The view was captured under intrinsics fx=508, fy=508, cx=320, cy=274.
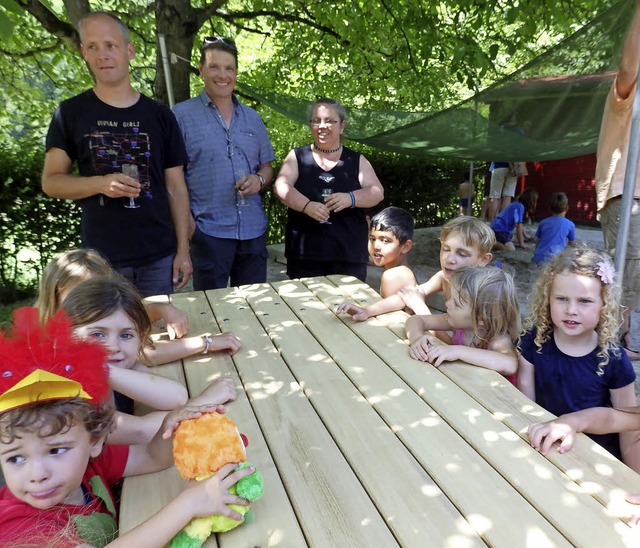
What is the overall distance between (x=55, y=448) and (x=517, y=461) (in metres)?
1.08

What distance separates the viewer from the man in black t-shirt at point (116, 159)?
7.88 ft

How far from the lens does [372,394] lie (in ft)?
5.33

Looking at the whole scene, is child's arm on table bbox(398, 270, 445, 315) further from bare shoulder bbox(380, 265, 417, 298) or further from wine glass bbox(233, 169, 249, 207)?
wine glass bbox(233, 169, 249, 207)

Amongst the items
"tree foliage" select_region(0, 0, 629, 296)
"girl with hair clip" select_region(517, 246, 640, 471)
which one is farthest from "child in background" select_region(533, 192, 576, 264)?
"girl with hair clip" select_region(517, 246, 640, 471)

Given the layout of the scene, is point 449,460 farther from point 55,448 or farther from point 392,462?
point 55,448

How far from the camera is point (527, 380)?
185 cm

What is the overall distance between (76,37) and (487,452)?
459cm

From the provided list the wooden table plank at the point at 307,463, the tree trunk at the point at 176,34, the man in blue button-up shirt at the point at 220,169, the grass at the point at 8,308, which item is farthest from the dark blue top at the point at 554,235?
the grass at the point at 8,308

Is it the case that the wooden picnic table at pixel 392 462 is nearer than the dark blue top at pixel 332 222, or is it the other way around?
the wooden picnic table at pixel 392 462

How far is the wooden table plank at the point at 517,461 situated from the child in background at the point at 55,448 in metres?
0.65

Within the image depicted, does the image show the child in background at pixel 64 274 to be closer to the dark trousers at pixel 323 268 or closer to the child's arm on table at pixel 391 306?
the child's arm on table at pixel 391 306

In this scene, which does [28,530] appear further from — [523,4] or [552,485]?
[523,4]

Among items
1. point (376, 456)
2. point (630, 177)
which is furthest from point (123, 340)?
point (630, 177)

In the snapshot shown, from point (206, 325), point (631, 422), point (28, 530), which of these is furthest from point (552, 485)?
point (206, 325)
